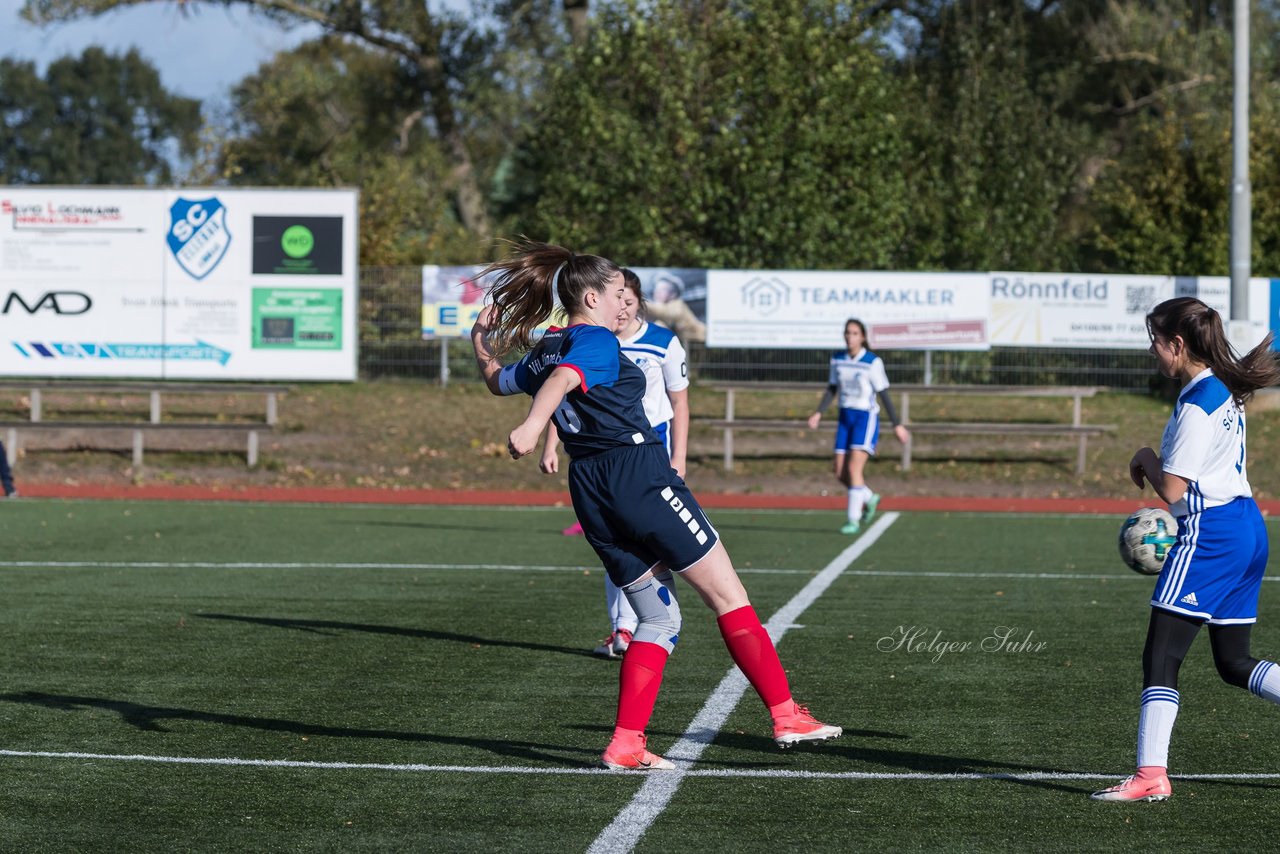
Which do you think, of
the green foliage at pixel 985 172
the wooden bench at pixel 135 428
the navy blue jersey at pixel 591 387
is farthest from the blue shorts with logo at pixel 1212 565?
the green foliage at pixel 985 172

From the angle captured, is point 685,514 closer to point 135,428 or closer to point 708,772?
point 708,772

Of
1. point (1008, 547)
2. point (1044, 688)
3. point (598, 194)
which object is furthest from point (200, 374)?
point (1044, 688)

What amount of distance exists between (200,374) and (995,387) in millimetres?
12183

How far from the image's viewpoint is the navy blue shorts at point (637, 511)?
539cm

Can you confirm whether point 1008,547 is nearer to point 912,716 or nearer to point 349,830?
point 912,716

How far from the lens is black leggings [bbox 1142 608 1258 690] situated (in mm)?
5133

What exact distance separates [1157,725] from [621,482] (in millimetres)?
1883

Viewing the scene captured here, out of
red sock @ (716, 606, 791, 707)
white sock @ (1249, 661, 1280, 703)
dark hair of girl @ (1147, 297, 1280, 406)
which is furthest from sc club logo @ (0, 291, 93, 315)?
white sock @ (1249, 661, 1280, 703)

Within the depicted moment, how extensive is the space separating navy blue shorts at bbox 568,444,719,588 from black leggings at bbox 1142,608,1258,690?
147cm

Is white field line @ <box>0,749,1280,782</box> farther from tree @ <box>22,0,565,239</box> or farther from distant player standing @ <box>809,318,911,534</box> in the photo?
tree @ <box>22,0,565,239</box>

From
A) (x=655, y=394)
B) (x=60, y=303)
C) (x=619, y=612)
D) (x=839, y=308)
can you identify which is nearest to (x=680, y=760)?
(x=619, y=612)

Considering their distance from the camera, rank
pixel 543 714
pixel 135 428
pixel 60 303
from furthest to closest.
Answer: pixel 60 303 → pixel 135 428 → pixel 543 714

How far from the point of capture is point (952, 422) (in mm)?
23891

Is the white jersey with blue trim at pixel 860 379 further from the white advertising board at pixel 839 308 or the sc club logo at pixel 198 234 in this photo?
the sc club logo at pixel 198 234
